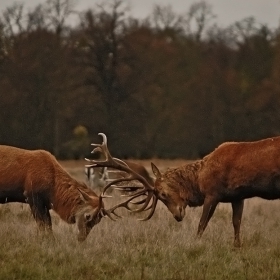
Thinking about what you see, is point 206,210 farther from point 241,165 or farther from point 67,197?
point 67,197

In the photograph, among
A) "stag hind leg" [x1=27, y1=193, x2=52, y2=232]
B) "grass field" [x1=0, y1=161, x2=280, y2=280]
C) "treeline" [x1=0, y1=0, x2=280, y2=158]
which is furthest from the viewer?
"treeline" [x1=0, y1=0, x2=280, y2=158]

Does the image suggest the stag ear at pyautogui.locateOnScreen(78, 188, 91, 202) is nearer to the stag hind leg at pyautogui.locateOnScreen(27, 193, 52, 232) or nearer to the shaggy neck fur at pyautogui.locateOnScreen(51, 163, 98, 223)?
the shaggy neck fur at pyautogui.locateOnScreen(51, 163, 98, 223)

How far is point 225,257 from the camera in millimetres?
9969

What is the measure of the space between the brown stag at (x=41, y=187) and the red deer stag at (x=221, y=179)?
0.52 metres

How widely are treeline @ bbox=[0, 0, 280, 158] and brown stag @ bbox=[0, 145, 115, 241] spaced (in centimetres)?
2609

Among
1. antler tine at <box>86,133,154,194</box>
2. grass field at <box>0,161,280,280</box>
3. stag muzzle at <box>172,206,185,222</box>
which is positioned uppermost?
antler tine at <box>86,133,154,194</box>

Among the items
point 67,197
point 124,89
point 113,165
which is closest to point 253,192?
point 113,165

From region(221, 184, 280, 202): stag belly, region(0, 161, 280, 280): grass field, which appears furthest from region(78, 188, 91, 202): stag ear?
region(221, 184, 280, 202): stag belly

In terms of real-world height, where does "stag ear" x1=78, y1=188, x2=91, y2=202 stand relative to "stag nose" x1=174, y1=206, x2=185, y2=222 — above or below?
above

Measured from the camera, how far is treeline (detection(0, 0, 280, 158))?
130ft

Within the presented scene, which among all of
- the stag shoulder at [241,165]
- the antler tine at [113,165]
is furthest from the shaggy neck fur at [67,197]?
the stag shoulder at [241,165]

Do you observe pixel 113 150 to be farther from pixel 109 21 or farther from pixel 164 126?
pixel 109 21

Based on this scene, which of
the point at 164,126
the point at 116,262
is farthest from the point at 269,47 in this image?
the point at 116,262

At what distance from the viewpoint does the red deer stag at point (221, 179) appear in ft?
37.8
